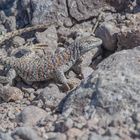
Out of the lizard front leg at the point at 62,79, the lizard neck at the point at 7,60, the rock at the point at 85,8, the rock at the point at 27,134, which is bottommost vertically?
the lizard front leg at the point at 62,79

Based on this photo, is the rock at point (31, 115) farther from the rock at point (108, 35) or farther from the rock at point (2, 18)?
the rock at point (2, 18)

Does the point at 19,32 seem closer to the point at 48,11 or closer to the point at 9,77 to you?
the point at 48,11

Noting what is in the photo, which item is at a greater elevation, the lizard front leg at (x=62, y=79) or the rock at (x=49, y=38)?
the rock at (x=49, y=38)

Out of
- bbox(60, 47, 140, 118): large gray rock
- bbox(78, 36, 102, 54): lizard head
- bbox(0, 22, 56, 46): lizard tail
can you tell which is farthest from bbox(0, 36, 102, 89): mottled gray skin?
bbox(60, 47, 140, 118): large gray rock

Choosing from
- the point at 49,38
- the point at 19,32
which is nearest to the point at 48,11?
the point at 49,38

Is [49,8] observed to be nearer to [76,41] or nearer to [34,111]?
[76,41]

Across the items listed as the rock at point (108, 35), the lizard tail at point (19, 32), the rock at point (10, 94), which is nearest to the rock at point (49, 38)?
the lizard tail at point (19, 32)

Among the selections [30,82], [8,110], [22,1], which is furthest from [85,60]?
[22,1]

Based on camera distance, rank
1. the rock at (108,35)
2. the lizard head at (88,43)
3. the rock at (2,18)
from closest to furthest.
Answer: the lizard head at (88,43)
the rock at (108,35)
the rock at (2,18)
